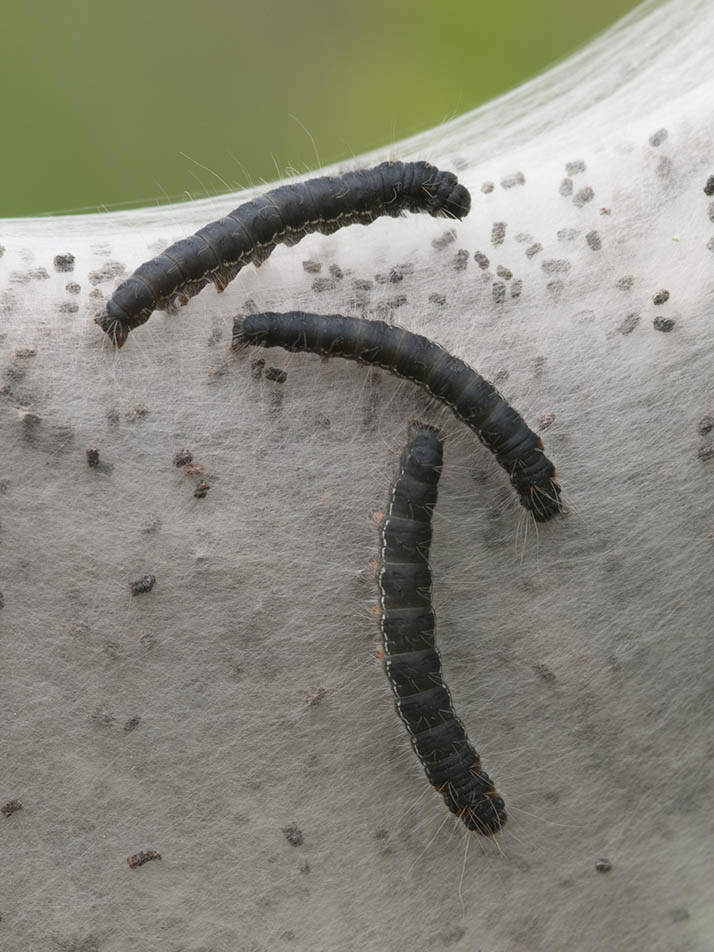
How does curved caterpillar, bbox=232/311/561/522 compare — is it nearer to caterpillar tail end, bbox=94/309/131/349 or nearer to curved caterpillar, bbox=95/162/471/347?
curved caterpillar, bbox=95/162/471/347

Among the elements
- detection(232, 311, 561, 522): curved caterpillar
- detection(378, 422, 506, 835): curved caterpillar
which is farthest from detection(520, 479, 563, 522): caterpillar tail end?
detection(378, 422, 506, 835): curved caterpillar

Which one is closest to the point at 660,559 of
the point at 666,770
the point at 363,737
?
the point at 666,770

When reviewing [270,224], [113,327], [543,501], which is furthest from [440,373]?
[113,327]

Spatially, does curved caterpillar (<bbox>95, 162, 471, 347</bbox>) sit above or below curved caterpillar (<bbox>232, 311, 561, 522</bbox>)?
above

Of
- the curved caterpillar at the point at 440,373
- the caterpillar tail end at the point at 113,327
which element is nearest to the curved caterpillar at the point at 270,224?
the caterpillar tail end at the point at 113,327

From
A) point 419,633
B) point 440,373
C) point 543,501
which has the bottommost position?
point 419,633

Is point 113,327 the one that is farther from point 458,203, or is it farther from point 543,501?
point 543,501

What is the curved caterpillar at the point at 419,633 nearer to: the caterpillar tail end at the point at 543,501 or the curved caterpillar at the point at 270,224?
the caterpillar tail end at the point at 543,501
